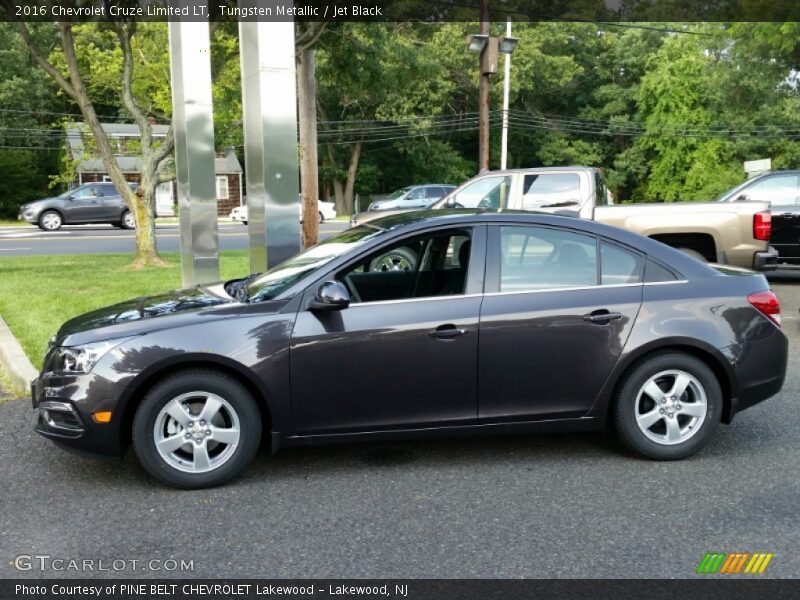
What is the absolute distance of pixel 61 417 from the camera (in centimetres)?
Answer: 453

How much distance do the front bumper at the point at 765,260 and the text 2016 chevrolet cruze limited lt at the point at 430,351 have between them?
625cm

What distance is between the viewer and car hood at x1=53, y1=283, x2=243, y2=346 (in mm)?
4551

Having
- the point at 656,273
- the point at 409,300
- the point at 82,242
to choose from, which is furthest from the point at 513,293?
the point at 82,242

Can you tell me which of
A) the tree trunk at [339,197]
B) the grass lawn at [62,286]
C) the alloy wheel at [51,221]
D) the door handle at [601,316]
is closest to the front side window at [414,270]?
the door handle at [601,316]

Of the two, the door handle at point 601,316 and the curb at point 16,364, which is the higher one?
the door handle at point 601,316

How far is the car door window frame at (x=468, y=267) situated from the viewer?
4.75m

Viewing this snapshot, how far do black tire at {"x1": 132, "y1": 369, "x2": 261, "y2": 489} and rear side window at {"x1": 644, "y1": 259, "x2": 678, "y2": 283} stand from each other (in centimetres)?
253

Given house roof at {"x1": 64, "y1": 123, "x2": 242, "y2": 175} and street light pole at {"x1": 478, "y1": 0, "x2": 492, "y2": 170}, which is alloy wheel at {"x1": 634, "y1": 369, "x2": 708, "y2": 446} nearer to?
→ street light pole at {"x1": 478, "y1": 0, "x2": 492, "y2": 170}

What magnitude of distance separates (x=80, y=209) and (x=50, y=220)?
117 cm

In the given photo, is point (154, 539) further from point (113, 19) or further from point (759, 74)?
point (759, 74)

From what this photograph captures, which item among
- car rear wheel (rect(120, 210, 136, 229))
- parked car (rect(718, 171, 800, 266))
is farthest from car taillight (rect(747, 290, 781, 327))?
car rear wheel (rect(120, 210, 136, 229))

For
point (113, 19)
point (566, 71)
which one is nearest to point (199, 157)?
point (113, 19)

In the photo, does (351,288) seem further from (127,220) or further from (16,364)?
(127,220)

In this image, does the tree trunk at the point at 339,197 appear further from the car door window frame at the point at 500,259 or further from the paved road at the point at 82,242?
the car door window frame at the point at 500,259
